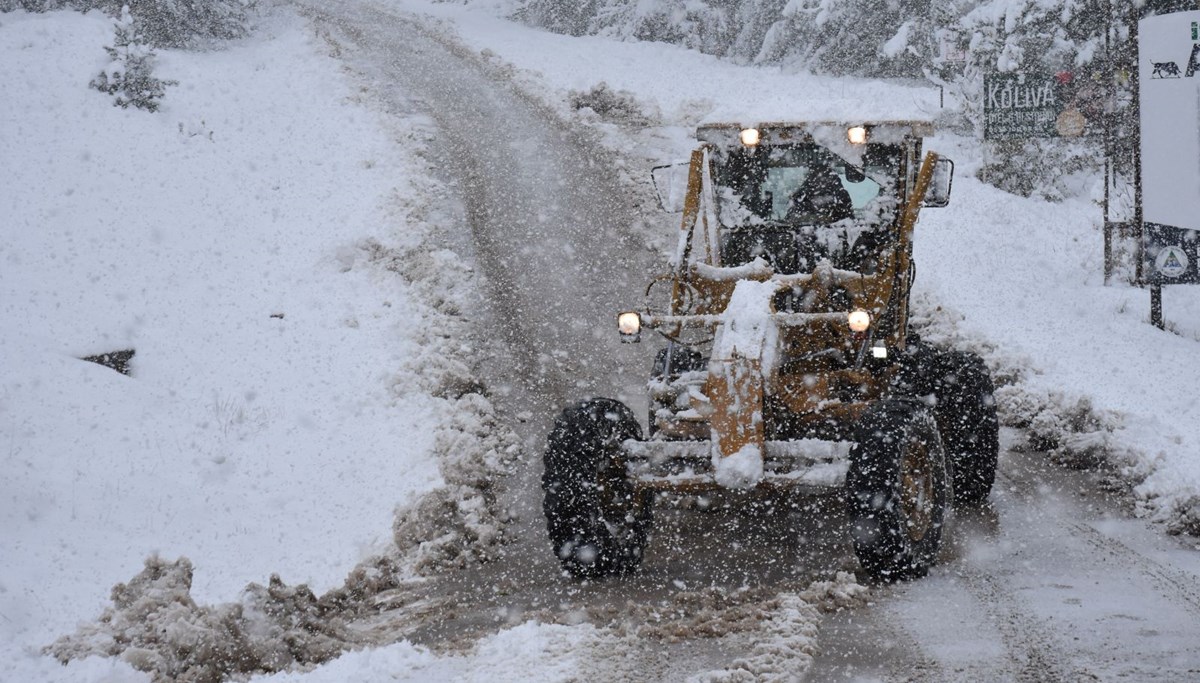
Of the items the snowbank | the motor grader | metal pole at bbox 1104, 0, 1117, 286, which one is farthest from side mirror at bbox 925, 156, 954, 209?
metal pole at bbox 1104, 0, 1117, 286

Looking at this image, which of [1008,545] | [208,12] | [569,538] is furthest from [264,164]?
[1008,545]

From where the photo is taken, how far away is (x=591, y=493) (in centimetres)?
572

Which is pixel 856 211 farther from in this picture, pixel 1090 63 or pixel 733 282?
pixel 1090 63

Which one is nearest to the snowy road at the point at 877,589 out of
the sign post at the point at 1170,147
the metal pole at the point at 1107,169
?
the sign post at the point at 1170,147

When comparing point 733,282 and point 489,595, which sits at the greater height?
point 733,282

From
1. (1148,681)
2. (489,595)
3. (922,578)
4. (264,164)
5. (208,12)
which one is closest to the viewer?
A: (1148,681)

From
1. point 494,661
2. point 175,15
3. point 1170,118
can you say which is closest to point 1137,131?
point 1170,118

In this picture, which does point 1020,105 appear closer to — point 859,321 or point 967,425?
point 967,425

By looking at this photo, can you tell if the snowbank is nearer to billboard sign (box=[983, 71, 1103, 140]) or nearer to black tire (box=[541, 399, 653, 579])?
black tire (box=[541, 399, 653, 579])

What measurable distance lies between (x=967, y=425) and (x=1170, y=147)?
17.3 feet

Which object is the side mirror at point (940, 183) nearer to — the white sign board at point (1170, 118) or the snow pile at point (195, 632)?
the snow pile at point (195, 632)

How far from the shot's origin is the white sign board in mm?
10102

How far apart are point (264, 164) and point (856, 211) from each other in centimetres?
1163

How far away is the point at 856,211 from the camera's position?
7.05 m
